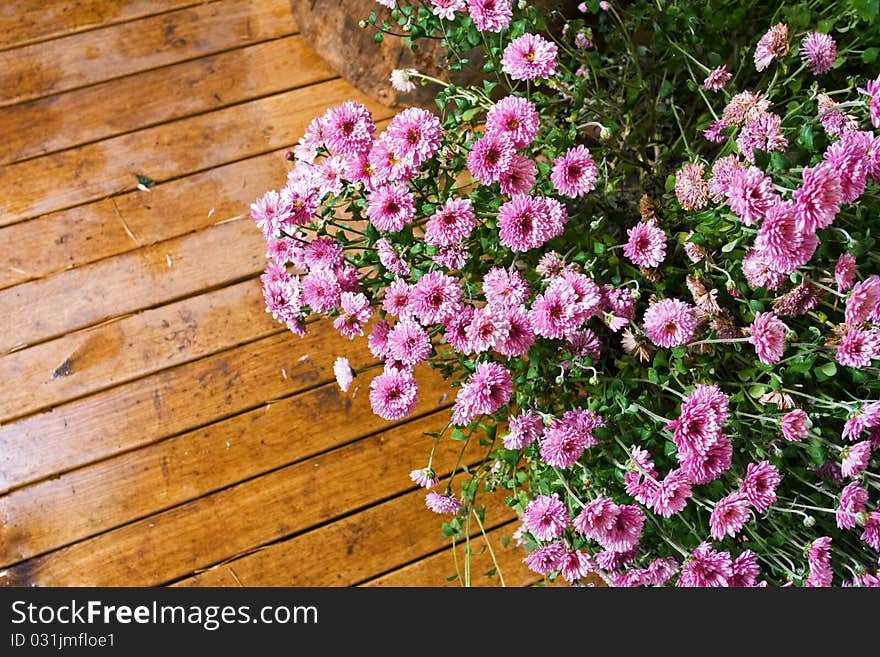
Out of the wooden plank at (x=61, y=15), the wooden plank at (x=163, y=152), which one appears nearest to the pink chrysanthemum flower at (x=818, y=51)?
the wooden plank at (x=163, y=152)

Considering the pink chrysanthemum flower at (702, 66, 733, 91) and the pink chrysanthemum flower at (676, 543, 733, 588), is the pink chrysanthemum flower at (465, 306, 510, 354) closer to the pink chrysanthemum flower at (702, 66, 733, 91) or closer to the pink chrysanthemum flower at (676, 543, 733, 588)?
the pink chrysanthemum flower at (676, 543, 733, 588)

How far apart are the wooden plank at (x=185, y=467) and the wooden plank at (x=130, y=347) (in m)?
0.15

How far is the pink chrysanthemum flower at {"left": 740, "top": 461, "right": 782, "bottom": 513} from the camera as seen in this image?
0.87 metres

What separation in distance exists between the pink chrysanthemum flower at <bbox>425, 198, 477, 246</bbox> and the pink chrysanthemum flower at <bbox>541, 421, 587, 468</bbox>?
10.0 inches

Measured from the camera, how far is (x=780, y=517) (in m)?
0.99

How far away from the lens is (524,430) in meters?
0.99

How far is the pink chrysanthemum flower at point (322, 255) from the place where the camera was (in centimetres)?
97

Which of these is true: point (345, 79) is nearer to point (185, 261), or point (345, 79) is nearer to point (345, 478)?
point (185, 261)

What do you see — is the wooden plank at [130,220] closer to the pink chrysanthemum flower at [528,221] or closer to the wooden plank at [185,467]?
the wooden plank at [185,467]

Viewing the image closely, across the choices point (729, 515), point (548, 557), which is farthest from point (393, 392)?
point (729, 515)

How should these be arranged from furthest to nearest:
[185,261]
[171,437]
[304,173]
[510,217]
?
[185,261] → [171,437] → [304,173] → [510,217]

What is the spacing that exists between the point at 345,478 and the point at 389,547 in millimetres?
148

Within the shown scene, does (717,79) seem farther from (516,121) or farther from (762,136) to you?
(516,121)

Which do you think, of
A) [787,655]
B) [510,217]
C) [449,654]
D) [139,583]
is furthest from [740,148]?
[139,583]
